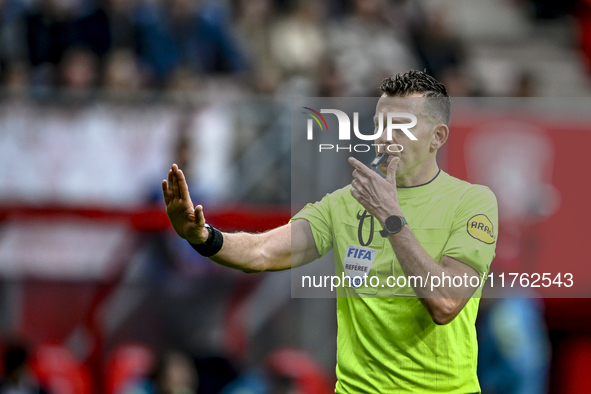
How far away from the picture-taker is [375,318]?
341 cm

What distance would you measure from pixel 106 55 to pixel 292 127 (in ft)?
7.95

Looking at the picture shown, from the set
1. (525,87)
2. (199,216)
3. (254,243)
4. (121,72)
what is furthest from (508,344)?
(199,216)

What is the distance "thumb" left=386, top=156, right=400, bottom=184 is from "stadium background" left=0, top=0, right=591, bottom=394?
4253 millimetres

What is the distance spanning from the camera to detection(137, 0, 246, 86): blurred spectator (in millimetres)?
9320

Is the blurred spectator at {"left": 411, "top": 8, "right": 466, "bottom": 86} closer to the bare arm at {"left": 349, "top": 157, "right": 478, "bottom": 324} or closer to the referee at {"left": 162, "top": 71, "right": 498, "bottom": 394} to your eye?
the referee at {"left": 162, "top": 71, "right": 498, "bottom": 394}

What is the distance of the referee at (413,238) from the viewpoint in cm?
325

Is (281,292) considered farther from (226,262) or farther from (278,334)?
(226,262)

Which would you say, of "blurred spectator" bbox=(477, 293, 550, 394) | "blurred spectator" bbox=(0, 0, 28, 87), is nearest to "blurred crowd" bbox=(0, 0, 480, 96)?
"blurred spectator" bbox=(0, 0, 28, 87)

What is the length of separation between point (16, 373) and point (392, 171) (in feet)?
19.3

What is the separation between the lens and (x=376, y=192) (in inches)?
126

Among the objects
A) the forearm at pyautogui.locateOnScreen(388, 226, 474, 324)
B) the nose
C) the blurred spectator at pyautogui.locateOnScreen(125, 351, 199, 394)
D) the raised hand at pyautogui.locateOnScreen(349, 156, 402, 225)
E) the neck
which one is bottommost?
the blurred spectator at pyautogui.locateOnScreen(125, 351, 199, 394)

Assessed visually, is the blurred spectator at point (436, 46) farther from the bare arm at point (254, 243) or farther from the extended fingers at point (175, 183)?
the extended fingers at point (175, 183)

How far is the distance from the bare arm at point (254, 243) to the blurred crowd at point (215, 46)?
4697 mm

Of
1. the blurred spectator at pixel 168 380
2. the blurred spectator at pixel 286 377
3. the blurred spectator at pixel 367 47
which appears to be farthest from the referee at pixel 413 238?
the blurred spectator at pixel 367 47
